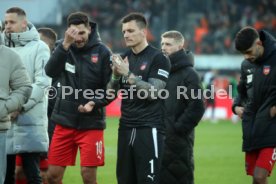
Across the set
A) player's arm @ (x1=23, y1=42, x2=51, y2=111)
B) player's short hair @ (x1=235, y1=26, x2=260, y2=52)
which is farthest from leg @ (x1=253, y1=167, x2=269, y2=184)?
player's arm @ (x1=23, y1=42, x2=51, y2=111)

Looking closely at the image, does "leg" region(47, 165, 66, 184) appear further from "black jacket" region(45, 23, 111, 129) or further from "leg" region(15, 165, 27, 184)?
"leg" region(15, 165, 27, 184)

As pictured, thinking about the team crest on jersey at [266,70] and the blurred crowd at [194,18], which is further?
the blurred crowd at [194,18]

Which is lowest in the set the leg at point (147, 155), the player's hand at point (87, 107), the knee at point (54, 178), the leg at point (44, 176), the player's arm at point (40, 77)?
the leg at point (44, 176)

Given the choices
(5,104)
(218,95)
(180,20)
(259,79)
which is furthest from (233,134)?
(5,104)

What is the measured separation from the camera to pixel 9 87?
25.0ft

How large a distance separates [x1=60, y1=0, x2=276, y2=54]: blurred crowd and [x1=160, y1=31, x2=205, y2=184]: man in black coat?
19798mm

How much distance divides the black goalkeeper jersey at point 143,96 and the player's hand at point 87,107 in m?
0.53

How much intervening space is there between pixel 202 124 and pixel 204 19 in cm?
903

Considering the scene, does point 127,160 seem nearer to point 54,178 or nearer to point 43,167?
point 54,178

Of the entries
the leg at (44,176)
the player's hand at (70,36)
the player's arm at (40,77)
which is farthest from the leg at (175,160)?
the leg at (44,176)

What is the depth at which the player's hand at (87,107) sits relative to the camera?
8375 mm

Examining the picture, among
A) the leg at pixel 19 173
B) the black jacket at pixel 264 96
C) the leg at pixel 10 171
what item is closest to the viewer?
the black jacket at pixel 264 96

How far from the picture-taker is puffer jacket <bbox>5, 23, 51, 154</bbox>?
8.76m

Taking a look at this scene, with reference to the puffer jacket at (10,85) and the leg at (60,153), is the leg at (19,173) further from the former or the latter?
the puffer jacket at (10,85)
